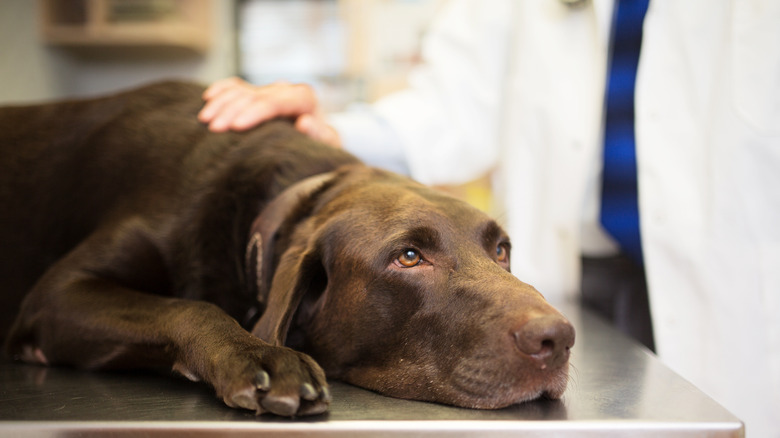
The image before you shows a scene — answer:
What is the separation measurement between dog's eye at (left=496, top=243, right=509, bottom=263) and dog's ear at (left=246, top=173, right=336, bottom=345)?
33cm

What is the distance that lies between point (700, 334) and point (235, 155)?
1159 millimetres

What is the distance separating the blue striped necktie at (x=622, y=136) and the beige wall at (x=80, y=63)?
8.94 ft

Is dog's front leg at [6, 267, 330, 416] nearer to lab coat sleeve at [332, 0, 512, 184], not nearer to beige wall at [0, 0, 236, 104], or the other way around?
lab coat sleeve at [332, 0, 512, 184]

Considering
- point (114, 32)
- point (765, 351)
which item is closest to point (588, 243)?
point (765, 351)

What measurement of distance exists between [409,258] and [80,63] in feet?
12.0

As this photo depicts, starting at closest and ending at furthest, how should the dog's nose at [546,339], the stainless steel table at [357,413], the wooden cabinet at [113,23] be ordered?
the stainless steel table at [357,413] → the dog's nose at [546,339] → the wooden cabinet at [113,23]

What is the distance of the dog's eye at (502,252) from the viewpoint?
3.79 ft

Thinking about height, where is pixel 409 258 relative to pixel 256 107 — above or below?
below

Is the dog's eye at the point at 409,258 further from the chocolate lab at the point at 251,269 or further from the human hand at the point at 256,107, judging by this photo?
the human hand at the point at 256,107

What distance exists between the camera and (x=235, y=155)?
136cm

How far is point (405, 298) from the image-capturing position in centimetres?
98

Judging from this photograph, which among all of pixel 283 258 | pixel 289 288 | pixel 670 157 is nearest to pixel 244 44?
pixel 670 157

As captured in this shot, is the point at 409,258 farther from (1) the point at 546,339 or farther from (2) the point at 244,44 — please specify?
(2) the point at 244,44

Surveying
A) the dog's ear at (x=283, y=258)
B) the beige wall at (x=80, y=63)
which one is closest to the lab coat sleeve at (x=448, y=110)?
the dog's ear at (x=283, y=258)
